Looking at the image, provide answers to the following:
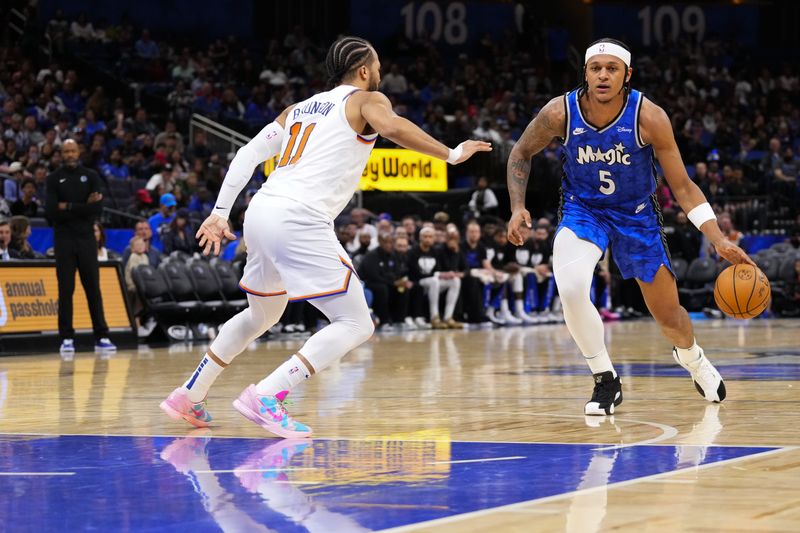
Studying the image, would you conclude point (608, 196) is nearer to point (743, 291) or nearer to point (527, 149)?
point (527, 149)

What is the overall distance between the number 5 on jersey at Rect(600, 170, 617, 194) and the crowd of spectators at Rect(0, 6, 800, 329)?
31.2 feet

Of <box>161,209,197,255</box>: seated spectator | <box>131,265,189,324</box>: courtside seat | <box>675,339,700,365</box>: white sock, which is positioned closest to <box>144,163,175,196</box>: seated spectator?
<box>161,209,197,255</box>: seated spectator

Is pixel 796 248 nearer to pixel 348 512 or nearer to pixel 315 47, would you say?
pixel 315 47

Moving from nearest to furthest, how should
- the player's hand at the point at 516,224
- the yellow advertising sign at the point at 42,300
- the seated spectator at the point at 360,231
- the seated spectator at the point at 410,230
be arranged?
1. the player's hand at the point at 516,224
2. the yellow advertising sign at the point at 42,300
3. the seated spectator at the point at 360,231
4. the seated spectator at the point at 410,230

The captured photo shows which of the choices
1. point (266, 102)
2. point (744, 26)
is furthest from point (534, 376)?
point (744, 26)

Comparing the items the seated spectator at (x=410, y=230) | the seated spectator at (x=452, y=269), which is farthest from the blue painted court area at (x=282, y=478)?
the seated spectator at (x=410, y=230)

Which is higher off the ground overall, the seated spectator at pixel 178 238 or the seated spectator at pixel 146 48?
the seated spectator at pixel 146 48

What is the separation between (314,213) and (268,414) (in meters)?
0.96

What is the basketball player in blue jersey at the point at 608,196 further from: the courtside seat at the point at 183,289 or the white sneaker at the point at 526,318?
the white sneaker at the point at 526,318

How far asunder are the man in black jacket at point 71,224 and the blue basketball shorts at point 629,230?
7923 millimetres

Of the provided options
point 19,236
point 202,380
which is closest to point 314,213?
point 202,380

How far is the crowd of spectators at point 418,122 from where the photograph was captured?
20.1 m

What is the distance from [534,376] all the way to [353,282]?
4.10 m

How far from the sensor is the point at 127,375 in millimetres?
10820
